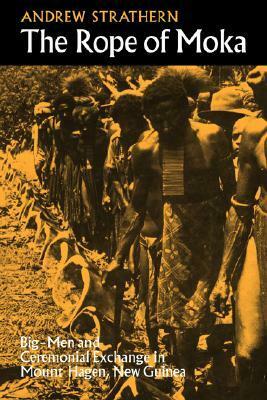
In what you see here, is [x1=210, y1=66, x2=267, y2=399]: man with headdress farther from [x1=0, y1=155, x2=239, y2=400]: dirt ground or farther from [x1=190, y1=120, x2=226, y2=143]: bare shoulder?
[x1=0, y1=155, x2=239, y2=400]: dirt ground

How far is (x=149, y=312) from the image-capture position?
5859mm

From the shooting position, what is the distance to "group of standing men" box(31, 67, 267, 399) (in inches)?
218

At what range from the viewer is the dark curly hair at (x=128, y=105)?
5.77 meters

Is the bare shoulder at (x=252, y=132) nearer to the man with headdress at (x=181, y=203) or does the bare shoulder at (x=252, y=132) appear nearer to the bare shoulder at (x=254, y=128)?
the bare shoulder at (x=254, y=128)

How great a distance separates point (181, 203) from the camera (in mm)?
5648

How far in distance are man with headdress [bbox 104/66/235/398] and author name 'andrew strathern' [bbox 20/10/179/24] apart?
1.32 feet

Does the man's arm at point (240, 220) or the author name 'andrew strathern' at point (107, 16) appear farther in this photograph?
the author name 'andrew strathern' at point (107, 16)

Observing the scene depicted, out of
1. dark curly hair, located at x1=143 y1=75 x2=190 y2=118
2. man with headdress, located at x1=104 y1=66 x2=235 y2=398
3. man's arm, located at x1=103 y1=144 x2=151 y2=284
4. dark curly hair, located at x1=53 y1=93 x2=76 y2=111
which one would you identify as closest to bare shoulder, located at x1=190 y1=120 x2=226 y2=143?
man with headdress, located at x1=104 y1=66 x2=235 y2=398

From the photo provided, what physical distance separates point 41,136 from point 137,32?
97 centimetres

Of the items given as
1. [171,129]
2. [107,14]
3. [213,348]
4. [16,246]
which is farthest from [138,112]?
[213,348]

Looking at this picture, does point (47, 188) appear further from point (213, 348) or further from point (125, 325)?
point (213, 348)

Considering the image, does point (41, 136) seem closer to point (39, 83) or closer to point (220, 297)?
point (39, 83)

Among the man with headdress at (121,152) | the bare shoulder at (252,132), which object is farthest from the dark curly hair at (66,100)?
the bare shoulder at (252,132)

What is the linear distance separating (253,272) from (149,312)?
78 centimetres
